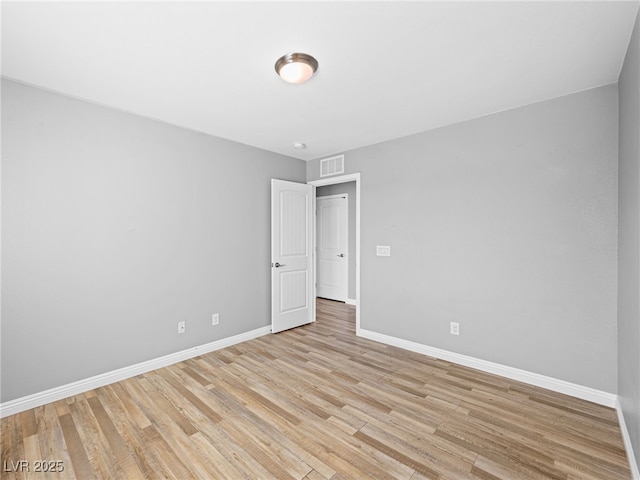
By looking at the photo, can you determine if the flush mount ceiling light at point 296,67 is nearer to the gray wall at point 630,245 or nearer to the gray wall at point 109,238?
the gray wall at point 109,238

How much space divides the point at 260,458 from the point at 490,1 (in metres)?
2.89

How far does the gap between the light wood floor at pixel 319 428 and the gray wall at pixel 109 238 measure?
467 mm

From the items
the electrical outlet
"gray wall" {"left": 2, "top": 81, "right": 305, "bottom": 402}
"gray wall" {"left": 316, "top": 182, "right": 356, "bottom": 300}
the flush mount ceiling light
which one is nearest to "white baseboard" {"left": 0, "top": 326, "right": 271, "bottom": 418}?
"gray wall" {"left": 2, "top": 81, "right": 305, "bottom": 402}

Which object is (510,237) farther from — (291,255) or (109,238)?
(109,238)

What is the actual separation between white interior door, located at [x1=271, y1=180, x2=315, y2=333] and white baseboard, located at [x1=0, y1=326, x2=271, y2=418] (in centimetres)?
71

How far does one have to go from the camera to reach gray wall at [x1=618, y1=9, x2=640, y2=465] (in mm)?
1664

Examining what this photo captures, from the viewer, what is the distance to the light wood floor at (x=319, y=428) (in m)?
1.73

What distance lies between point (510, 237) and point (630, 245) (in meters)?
0.97

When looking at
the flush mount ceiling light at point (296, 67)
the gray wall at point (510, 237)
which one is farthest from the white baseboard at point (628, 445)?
the flush mount ceiling light at point (296, 67)

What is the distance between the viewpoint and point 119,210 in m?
2.81

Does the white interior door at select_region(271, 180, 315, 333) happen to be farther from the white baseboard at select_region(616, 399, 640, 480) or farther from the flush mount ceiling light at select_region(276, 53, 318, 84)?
the white baseboard at select_region(616, 399, 640, 480)

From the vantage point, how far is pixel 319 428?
2.08 metres

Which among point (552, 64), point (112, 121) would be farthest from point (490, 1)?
point (112, 121)

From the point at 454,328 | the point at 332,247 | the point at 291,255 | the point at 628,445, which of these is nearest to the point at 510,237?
the point at 454,328
